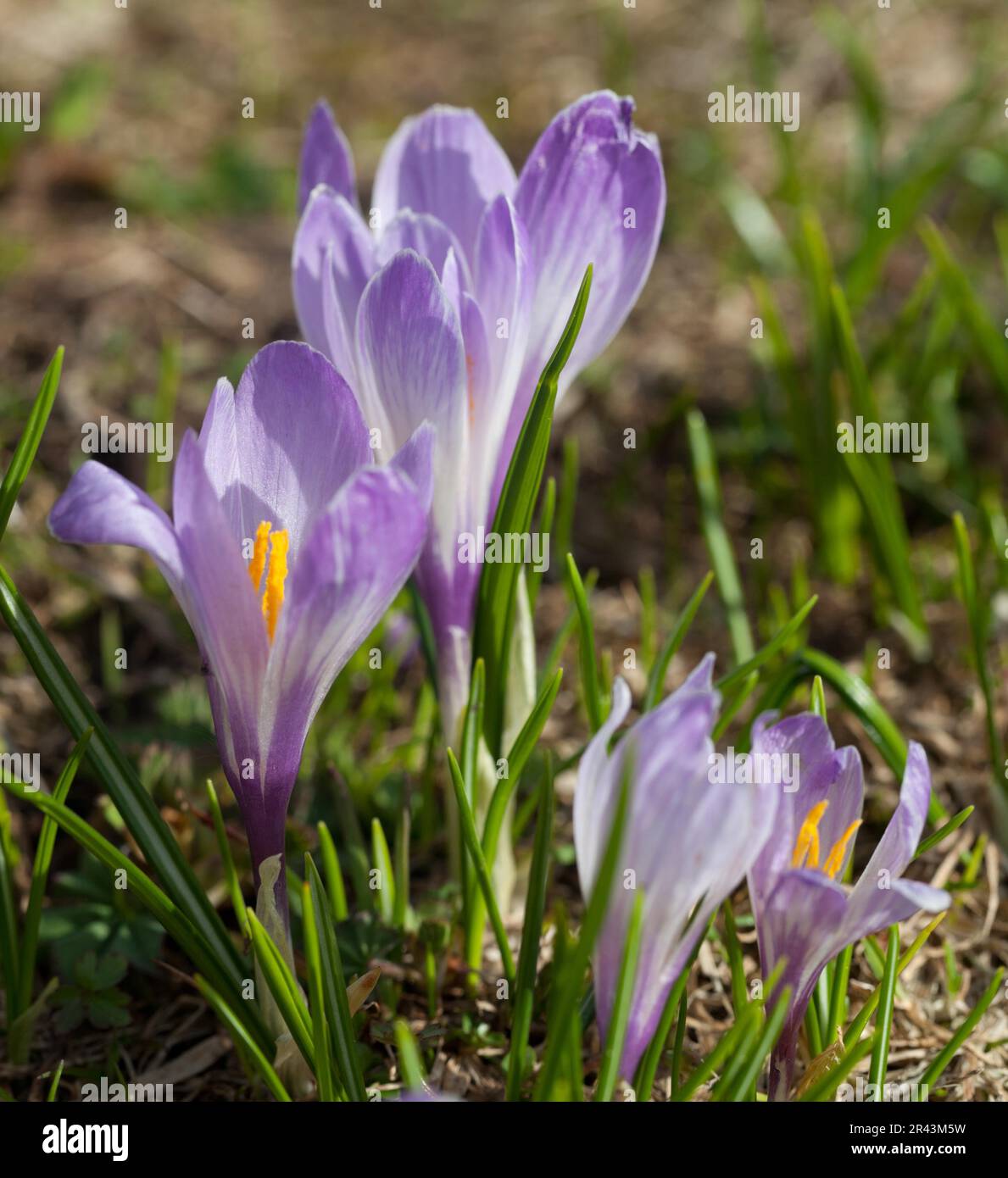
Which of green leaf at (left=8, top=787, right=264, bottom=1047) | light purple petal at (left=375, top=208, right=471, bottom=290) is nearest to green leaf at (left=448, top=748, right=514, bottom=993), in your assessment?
green leaf at (left=8, top=787, right=264, bottom=1047)

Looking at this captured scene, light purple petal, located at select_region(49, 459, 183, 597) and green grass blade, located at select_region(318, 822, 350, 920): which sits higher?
light purple petal, located at select_region(49, 459, 183, 597)

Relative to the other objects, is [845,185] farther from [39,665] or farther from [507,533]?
[39,665]

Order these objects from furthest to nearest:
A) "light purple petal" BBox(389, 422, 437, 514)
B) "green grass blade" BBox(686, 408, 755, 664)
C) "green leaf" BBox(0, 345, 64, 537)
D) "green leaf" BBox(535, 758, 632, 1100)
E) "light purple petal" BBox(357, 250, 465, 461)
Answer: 1. "green grass blade" BBox(686, 408, 755, 664)
2. "green leaf" BBox(0, 345, 64, 537)
3. "light purple petal" BBox(357, 250, 465, 461)
4. "light purple petal" BBox(389, 422, 437, 514)
5. "green leaf" BBox(535, 758, 632, 1100)

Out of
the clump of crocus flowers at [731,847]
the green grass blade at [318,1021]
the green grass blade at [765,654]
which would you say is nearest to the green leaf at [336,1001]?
the green grass blade at [318,1021]

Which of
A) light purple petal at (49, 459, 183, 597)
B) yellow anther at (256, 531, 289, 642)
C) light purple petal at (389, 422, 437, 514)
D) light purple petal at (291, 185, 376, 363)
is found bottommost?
yellow anther at (256, 531, 289, 642)

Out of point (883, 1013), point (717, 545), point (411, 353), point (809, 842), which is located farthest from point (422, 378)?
point (717, 545)

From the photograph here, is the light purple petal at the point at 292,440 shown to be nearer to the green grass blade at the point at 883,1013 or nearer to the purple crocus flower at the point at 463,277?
the purple crocus flower at the point at 463,277

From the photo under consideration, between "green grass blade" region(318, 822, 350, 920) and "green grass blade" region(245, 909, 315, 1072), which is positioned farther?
"green grass blade" region(318, 822, 350, 920)

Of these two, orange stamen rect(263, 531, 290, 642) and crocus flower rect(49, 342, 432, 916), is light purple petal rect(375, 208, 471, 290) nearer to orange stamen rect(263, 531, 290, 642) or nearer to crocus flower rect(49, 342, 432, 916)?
crocus flower rect(49, 342, 432, 916)

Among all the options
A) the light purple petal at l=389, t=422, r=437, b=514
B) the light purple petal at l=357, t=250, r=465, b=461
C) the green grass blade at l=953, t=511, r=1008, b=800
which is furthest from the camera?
the green grass blade at l=953, t=511, r=1008, b=800
